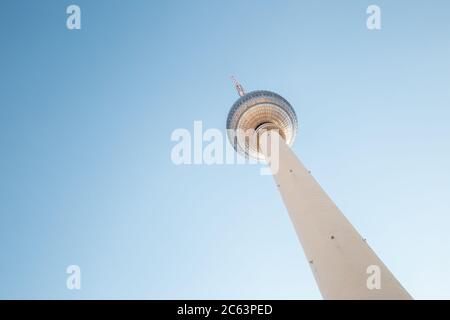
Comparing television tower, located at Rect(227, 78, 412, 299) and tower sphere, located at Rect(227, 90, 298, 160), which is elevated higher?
tower sphere, located at Rect(227, 90, 298, 160)

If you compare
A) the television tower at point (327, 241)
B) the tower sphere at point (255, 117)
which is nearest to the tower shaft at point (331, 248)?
the television tower at point (327, 241)

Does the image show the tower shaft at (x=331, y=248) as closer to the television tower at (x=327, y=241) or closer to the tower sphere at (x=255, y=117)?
the television tower at (x=327, y=241)

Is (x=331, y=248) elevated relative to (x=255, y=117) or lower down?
lower down

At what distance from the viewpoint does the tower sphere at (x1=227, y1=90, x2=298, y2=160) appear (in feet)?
91.7

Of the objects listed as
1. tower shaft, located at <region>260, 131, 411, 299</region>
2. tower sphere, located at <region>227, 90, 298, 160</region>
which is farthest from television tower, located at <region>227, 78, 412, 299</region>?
tower sphere, located at <region>227, 90, 298, 160</region>

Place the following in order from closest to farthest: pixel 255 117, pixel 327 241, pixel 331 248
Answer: pixel 331 248 → pixel 327 241 → pixel 255 117

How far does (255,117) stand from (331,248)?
53.5ft

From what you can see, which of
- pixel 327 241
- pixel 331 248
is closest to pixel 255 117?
pixel 327 241

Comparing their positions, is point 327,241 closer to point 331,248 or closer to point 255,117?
point 331,248

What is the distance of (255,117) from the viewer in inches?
1106

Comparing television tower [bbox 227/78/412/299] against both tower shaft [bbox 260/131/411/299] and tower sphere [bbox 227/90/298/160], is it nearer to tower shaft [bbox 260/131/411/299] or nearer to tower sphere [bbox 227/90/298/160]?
tower shaft [bbox 260/131/411/299]

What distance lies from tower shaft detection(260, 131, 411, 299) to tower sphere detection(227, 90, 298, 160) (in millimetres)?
9961

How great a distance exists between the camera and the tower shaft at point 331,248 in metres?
11.9
